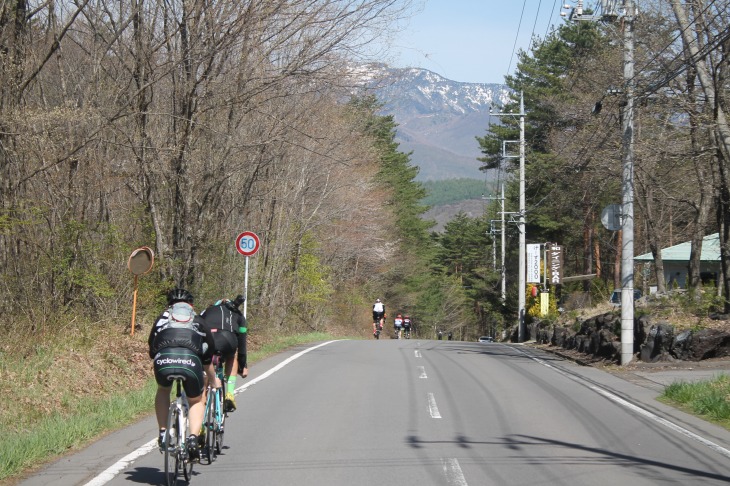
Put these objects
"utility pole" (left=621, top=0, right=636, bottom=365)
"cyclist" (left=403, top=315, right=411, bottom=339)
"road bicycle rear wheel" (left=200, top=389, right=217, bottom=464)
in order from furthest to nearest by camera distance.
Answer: "cyclist" (left=403, top=315, right=411, bottom=339)
"utility pole" (left=621, top=0, right=636, bottom=365)
"road bicycle rear wheel" (left=200, top=389, right=217, bottom=464)

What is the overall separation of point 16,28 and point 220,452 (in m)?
10.3

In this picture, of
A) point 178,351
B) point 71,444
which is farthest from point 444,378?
point 178,351

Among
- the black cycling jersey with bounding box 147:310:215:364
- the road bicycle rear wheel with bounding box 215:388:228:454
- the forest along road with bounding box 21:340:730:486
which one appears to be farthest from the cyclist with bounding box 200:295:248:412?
the black cycling jersey with bounding box 147:310:215:364

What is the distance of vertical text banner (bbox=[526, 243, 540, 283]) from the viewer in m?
40.6

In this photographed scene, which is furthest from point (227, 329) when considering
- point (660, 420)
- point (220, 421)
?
point (660, 420)

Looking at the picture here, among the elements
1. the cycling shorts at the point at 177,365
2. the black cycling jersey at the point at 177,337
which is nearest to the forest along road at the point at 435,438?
the cycling shorts at the point at 177,365

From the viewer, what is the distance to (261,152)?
21.8 meters

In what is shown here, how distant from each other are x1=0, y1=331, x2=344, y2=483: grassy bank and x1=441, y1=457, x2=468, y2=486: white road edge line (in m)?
4.16

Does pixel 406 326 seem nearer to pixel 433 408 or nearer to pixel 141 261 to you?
pixel 141 261

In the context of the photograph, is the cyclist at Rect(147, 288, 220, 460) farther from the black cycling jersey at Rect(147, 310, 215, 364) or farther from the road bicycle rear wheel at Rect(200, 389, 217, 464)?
the road bicycle rear wheel at Rect(200, 389, 217, 464)

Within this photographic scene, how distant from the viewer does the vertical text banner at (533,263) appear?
40.6 meters

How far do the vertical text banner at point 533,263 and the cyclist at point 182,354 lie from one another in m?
34.3

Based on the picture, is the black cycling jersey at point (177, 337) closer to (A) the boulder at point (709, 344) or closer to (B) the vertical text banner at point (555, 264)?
(A) the boulder at point (709, 344)

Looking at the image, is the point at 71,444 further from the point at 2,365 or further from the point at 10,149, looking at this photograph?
the point at 10,149
